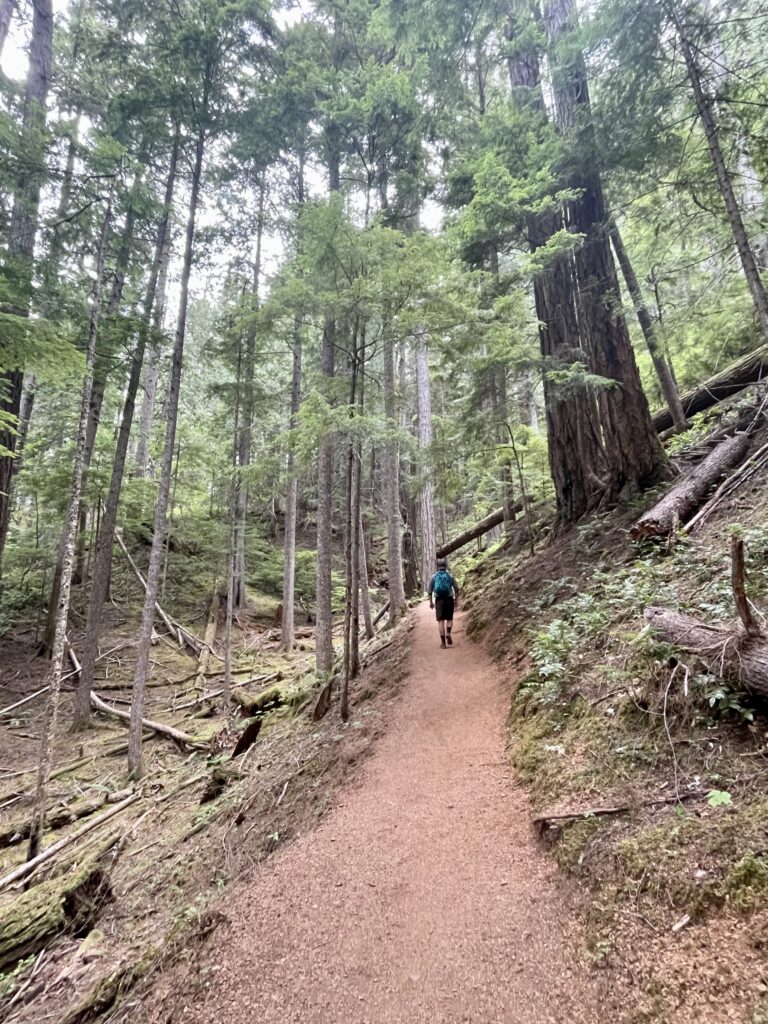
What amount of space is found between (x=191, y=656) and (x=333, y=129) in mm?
14973

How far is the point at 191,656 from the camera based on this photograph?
48.8 ft

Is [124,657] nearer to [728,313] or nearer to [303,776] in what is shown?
[303,776]

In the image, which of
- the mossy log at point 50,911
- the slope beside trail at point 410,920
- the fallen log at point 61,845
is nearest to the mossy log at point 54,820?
the fallen log at point 61,845

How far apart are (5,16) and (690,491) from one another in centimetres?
1645

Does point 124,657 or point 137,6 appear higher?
point 137,6

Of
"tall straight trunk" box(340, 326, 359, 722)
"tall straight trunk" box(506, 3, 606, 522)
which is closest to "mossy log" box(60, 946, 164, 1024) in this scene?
"tall straight trunk" box(340, 326, 359, 722)

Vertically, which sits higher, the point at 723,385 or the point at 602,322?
the point at 602,322

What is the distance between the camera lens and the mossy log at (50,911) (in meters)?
4.41

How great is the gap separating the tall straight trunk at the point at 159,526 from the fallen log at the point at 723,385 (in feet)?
33.5

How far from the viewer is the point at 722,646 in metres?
3.13

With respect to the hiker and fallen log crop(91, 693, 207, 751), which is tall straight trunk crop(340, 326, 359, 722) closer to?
the hiker

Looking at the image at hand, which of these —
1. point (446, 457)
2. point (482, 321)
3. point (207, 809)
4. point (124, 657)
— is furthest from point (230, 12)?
point (124, 657)

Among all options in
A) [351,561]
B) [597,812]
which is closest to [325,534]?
[351,561]

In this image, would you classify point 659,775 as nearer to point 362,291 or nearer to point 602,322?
point 362,291
